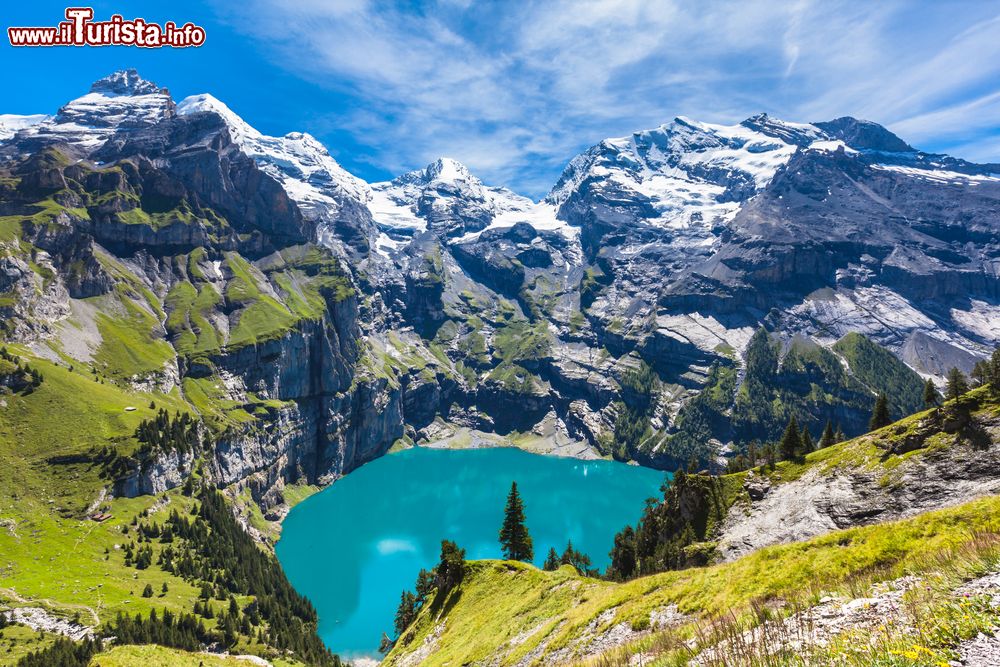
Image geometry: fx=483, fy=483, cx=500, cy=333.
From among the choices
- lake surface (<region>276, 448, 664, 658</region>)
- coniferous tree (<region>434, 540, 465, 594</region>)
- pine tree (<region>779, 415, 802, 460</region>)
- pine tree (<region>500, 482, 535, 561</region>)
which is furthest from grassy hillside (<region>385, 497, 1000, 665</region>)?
lake surface (<region>276, 448, 664, 658</region>)

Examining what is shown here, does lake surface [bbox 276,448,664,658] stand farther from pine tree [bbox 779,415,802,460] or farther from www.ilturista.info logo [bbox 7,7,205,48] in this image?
www.ilturista.info logo [bbox 7,7,205,48]

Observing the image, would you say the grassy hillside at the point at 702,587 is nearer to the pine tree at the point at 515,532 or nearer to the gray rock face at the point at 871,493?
the gray rock face at the point at 871,493

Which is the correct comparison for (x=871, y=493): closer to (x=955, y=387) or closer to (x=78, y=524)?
(x=955, y=387)

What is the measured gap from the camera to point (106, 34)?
79938 mm

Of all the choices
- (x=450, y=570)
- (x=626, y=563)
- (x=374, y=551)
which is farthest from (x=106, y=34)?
(x=374, y=551)

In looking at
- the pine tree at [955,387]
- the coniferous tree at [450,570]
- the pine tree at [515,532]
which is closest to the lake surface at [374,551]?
the pine tree at [515,532]

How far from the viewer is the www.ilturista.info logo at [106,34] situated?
77.6 meters

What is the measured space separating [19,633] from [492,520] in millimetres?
141383

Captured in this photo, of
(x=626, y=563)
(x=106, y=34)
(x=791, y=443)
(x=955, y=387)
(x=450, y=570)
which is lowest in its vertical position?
(x=626, y=563)

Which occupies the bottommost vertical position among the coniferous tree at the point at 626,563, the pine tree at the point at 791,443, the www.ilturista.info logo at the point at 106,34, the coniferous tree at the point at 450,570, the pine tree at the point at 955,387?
the coniferous tree at the point at 626,563

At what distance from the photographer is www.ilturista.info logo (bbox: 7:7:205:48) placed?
77.6 metres

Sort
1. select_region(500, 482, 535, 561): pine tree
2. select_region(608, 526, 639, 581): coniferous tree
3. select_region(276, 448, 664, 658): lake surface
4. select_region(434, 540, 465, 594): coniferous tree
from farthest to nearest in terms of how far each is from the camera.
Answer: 1. select_region(276, 448, 664, 658): lake surface
2. select_region(608, 526, 639, 581): coniferous tree
3. select_region(500, 482, 535, 561): pine tree
4. select_region(434, 540, 465, 594): coniferous tree

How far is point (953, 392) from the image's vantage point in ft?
159

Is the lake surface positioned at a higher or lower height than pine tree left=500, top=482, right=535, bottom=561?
lower
